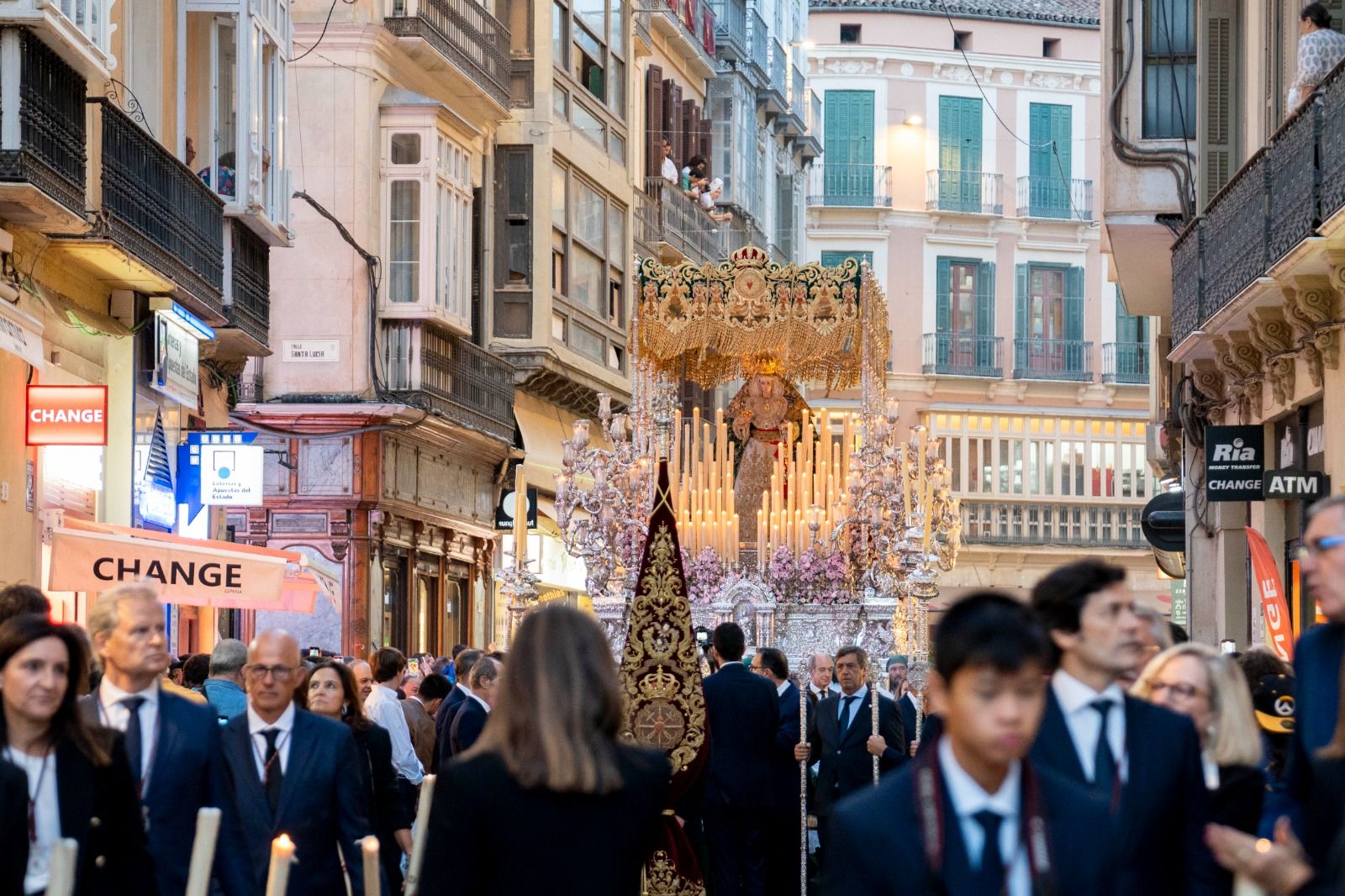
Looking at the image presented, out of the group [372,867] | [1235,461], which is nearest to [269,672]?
[372,867]

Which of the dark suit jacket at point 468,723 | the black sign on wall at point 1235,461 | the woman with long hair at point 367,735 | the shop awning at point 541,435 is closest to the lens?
the woman with long hair at point 367,735

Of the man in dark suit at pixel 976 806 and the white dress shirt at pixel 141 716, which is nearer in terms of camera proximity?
the man in dark suit at pixel 976 806

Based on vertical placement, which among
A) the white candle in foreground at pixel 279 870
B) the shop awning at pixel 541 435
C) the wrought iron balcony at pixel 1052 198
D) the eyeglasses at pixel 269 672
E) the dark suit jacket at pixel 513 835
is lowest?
the white candle in foreground at pixel 279 870

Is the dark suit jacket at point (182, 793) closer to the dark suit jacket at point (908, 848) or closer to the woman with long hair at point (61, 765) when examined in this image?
the woman with long hair at point (61, 765)

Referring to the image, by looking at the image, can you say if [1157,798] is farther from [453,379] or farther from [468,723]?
[453,379]

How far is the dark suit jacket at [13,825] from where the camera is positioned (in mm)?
5918

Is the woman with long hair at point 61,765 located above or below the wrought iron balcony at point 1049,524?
below

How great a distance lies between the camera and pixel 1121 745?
227 inches

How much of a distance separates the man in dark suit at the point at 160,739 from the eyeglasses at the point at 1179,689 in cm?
262

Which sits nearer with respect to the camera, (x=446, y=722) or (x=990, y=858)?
(x=990, y=858)

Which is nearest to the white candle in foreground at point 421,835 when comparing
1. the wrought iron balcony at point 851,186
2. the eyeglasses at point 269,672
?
the eyeglasses at point 269,672

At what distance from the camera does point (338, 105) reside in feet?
95.4

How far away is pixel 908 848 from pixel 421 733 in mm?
10546

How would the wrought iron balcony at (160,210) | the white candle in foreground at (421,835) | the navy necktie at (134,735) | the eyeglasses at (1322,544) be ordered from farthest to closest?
the wrought iron balcony at (160,210) → the navy necktie at (134,735) → the eyeglasses at (1322,544) → the white candle in foreground at (421,835)
